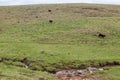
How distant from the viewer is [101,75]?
27.8 meters

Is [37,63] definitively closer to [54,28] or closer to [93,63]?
[93,63]

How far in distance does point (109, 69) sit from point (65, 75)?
4351mm

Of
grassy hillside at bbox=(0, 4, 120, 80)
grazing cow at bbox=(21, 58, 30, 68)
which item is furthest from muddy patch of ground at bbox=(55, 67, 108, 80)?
grazing cow at bbox=(21, 58, 30, 68)

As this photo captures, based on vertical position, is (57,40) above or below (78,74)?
above

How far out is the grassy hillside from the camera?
30.7m

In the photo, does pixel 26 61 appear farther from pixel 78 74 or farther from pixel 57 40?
pixel 57 40

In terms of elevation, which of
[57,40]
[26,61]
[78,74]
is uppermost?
[57,40]

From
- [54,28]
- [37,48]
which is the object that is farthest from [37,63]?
[54,28]

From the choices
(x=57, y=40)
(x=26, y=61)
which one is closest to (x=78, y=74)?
(x=26, y=61)

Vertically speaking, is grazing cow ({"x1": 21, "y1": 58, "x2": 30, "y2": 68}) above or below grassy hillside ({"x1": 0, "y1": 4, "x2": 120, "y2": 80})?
below

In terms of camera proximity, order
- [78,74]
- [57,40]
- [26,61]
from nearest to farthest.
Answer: [78,74] < [26,61] < [57,40]

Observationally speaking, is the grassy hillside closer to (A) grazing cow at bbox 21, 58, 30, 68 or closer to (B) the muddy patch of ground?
(A) grazing cow at bbox 21, 58, 30, 68

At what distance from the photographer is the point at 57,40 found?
40.0 m

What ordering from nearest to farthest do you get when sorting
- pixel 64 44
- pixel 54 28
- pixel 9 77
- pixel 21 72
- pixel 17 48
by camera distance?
pixel 9 77
pixel 21 72
pixel 17 48
pixel 64 44
pixel 54 28
